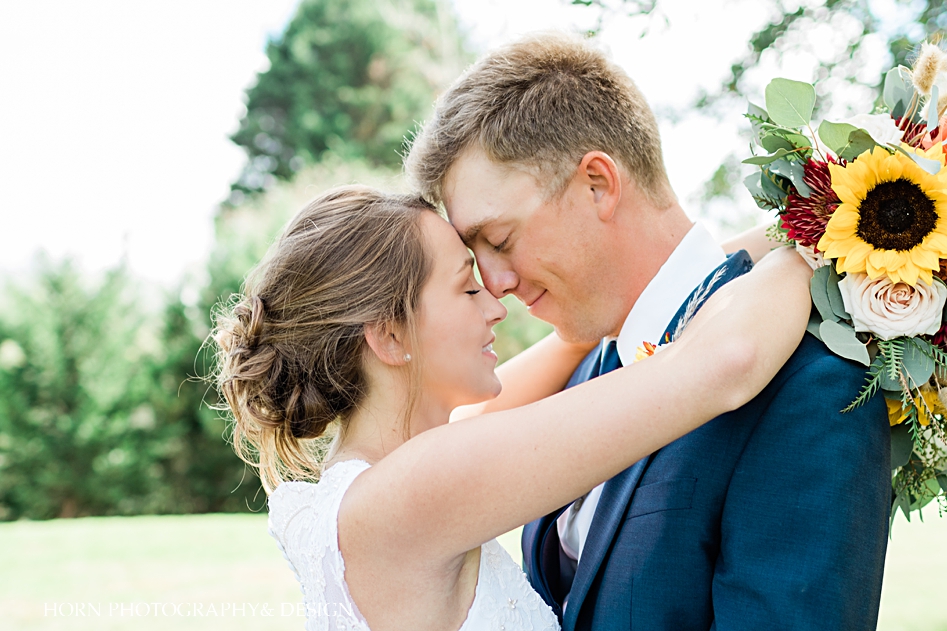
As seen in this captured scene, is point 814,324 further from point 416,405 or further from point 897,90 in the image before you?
point 416,405

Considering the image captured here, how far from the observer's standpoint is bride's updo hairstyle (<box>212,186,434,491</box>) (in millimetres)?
2436

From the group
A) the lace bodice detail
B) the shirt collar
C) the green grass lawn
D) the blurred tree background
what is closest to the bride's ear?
the lace bodice detail

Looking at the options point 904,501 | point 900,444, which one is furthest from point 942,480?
point 900,444

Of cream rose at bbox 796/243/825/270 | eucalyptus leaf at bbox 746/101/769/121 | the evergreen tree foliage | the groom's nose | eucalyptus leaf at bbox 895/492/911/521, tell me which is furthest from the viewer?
the evergreen tree foliage

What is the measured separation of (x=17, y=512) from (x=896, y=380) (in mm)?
14732

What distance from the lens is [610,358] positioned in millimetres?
2992

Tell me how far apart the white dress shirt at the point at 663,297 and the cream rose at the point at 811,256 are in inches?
25.9

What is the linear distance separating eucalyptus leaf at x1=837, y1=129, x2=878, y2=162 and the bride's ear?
137 centimetres

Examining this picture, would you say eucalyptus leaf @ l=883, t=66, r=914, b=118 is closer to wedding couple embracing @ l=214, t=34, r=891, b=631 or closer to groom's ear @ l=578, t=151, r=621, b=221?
wedding couple embracing @ l=214, t=34, r=891, b=631

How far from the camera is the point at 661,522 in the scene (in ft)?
6.81

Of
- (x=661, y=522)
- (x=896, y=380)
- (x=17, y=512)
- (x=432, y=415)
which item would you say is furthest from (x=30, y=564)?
(x=896, y=380)

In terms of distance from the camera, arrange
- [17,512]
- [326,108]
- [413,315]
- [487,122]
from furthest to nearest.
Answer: [326,108] < [17,512] < [487,122] < [413,315]

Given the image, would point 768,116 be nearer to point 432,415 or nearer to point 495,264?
Result: point 495,264

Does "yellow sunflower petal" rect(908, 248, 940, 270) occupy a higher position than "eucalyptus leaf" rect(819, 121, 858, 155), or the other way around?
"eucalyptus leaf" rect(819, 121, 858, 155)
